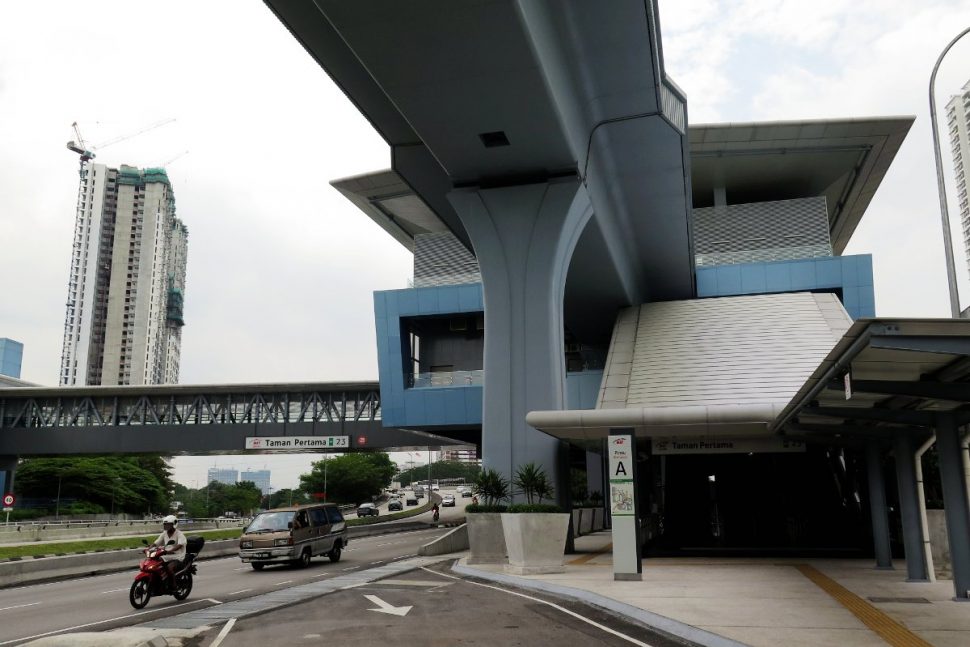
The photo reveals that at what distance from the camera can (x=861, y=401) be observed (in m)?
12.9

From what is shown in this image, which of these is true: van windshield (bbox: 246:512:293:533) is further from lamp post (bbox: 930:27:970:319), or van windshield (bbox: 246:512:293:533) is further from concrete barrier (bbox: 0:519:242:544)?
concrete barrier (bbox: 0:519:242:544)

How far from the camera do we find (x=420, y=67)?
15852mm

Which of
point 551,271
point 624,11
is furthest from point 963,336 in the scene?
point 551,271

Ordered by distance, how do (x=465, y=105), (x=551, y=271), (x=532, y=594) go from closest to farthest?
(x=532, y=594) < (x=465, y=105) < (x=551, y=271)

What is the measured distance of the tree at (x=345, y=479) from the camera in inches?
4230

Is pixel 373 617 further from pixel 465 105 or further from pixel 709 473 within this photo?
pixel 709 473

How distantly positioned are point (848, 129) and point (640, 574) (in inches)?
1135

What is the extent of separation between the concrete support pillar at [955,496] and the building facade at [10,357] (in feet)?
410

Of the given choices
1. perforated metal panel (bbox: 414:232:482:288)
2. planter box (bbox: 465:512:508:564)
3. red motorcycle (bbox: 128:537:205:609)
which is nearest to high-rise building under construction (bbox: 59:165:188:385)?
perforated metal panel (bbox: 414:232:482:288)

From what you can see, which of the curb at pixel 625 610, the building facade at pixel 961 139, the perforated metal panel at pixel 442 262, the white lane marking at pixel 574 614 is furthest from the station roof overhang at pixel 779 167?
the white lane marking at pixel 574 614

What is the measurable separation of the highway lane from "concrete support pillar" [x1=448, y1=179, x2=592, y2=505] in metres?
5.84

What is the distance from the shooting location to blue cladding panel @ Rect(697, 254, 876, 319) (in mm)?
36750

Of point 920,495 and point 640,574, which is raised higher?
point 920,495

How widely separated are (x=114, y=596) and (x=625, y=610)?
36.3ft
